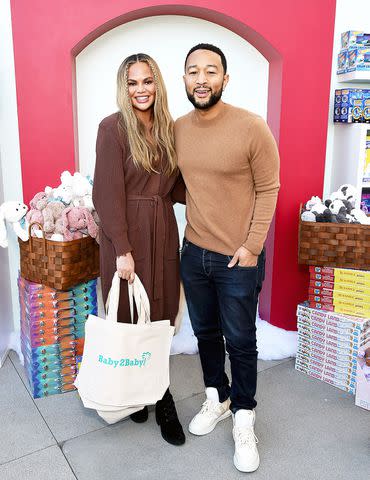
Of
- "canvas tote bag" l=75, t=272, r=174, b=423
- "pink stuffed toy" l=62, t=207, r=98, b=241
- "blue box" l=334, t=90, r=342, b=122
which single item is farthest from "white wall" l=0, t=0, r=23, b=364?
"blue box" l=334, t=90, r=342, b=122

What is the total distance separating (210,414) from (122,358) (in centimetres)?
56

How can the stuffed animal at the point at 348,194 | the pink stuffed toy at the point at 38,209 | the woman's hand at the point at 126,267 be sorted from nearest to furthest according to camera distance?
the woman's hand at the point at 126,267
the pink stuffed toy at the point at 38,209
the stuffed animal at the point at 348,194

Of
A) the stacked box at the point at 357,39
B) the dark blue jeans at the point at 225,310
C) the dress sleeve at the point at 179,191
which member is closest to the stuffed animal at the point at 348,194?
the stacked box at the point at 357,39

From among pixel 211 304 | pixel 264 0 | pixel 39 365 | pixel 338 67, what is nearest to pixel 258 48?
pixel 264 0

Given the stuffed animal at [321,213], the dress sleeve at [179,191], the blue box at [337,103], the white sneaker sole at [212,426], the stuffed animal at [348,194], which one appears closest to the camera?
the dress sleeve at [179,191]

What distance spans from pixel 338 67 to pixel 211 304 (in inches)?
62.8

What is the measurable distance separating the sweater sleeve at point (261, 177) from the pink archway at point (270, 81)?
1.00 metres

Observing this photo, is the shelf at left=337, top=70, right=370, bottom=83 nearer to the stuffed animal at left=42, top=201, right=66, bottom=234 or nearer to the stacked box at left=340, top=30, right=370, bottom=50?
the stacked box at left=340, top=30, right=370, bottom=50

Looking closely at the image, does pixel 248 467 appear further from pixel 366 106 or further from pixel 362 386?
pixel 366 106

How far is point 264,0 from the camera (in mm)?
2473

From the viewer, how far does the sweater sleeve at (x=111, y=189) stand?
1.71m

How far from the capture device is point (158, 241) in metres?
1.84

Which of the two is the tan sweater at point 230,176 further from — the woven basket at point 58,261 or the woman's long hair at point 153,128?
the woven basket at point 58,261

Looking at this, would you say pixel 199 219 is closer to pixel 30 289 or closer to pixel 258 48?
pixel 30 289
